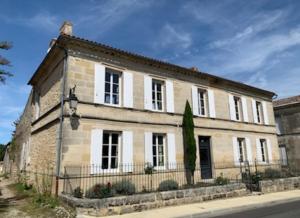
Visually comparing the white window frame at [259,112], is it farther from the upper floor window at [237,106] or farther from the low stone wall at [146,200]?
the low stone wall at [146,200]

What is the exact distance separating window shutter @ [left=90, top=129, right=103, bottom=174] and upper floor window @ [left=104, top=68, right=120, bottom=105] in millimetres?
1597

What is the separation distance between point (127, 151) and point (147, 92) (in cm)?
293

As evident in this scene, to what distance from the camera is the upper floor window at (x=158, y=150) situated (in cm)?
1093

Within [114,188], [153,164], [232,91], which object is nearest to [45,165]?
[114,188]

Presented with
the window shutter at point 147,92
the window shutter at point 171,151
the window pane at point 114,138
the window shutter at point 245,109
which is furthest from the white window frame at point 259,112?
the window pane at point 114,138

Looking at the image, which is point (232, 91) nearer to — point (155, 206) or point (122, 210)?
point (155, 206)

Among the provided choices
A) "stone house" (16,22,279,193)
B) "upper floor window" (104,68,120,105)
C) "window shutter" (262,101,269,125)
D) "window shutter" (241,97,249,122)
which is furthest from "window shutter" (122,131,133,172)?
"window shutter" (262,101,269,125)

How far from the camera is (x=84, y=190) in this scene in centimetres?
857

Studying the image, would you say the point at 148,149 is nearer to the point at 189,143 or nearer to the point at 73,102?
the point at 189,143

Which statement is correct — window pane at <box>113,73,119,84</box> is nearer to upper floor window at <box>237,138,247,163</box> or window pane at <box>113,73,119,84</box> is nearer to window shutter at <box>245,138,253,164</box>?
upper floor window at <box>237,138,247,163</box>

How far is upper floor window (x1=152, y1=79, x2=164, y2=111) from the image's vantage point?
1170 centimetres

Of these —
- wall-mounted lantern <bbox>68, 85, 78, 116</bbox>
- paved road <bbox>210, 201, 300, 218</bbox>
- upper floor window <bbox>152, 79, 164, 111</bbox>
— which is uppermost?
upper floor window <bbox>152, 79, 164, 111</bbox>

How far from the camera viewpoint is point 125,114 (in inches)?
405

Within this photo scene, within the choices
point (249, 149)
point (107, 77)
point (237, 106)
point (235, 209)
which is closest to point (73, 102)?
point (107, 77)
